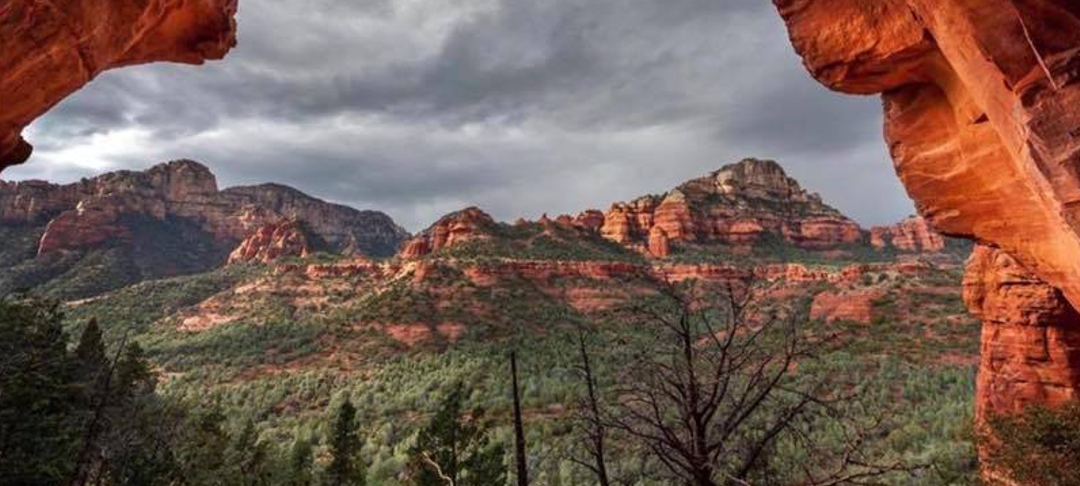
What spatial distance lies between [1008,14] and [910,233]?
165960mm

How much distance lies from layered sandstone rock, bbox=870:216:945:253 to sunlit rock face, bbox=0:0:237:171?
6377 inches

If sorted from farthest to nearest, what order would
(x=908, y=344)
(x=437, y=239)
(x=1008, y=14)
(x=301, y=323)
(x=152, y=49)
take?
(x=437, y=239), (x=301, y=323), (x=908, y=344), (x=152, y=49), (x=1008, y=14)

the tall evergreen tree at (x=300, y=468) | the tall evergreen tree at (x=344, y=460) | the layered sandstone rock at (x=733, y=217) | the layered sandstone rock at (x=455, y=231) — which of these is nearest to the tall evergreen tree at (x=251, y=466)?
the tall evergreen tree at (x=300, y=468)

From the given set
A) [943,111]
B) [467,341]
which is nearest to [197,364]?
[467,341]

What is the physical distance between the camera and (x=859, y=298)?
64.2 m

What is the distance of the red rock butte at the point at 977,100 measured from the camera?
5.79 meters

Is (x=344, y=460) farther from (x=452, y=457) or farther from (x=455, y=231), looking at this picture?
(x=455, y=231)

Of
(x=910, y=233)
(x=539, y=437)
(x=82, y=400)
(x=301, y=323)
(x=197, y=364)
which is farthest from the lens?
(x=910, y=233)

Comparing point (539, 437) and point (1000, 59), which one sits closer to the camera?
point (1000, 59)

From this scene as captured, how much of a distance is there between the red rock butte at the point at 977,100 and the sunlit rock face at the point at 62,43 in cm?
1266

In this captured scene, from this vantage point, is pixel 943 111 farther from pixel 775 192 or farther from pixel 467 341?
pixel 775 192

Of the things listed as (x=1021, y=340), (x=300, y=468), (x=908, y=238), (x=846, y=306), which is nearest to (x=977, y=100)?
(x=1021, y=340)

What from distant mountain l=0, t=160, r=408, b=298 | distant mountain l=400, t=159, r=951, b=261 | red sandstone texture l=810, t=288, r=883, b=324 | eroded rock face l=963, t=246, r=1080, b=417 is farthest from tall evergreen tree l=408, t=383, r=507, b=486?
distant mountain l=0, t=160, r=408, b=298

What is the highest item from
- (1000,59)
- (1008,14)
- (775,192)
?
(775,192)
